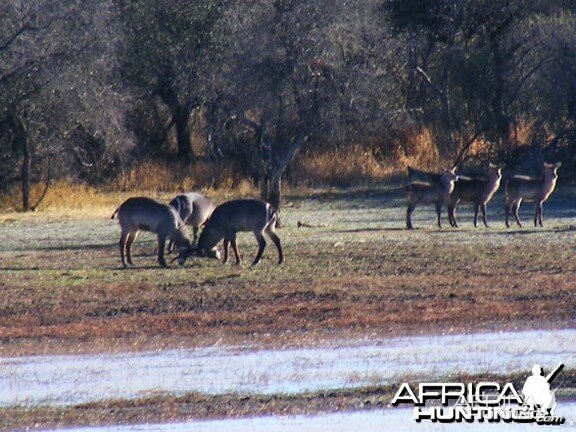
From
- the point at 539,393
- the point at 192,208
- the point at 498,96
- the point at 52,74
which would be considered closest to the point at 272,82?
Result: the point at 192,208

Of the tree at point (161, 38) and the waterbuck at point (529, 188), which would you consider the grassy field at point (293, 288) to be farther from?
the tree at point (161, 38)

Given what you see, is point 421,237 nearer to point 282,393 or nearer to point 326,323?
point 326,323

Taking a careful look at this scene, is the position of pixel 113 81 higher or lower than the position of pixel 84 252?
higher

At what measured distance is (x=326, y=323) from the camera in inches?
A: 599

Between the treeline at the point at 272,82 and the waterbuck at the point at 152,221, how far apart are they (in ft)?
19.7

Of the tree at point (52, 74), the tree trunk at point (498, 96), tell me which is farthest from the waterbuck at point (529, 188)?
the tree at point (52, 74)

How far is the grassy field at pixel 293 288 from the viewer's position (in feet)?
48.9

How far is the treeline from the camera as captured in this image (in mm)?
25234

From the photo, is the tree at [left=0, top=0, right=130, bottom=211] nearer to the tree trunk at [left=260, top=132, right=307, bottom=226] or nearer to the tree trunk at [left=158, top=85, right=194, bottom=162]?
the tree trunk at [left=260, top=132, right=307, bottom=226]

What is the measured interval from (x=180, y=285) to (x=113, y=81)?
1613cm

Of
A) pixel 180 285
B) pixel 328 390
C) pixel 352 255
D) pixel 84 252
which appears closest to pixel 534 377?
pixel 328 390

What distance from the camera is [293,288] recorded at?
17438 millimetres

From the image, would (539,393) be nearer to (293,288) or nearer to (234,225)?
(293,288)

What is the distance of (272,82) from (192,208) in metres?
4.91
